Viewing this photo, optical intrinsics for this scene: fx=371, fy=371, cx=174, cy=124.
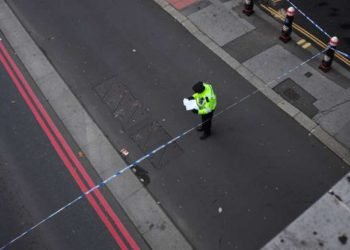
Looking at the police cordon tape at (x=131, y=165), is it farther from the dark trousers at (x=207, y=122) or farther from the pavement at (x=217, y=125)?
the dark trousers at (x=207, y=122)

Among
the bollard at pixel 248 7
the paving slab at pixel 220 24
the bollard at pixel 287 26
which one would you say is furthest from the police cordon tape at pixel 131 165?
the bollard at pixel 248 7

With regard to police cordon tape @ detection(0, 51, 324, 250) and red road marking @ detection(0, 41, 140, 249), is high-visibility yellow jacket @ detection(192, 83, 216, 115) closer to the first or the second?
police cordon tape @ detection(0, 51, 324, 250)

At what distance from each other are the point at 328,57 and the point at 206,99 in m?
4.47

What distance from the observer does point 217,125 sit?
10.3 meters

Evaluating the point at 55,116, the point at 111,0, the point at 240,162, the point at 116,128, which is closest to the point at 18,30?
the point at 111,0

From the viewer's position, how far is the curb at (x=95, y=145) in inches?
337

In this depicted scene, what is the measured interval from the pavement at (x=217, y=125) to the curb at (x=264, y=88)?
0.03 m

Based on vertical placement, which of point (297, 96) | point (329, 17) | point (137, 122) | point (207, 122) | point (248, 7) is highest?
point (248, 7)

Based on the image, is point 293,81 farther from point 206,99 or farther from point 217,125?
point 206,99

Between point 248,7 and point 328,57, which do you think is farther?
point 248,7

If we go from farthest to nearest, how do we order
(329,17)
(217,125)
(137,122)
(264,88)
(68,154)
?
1. (329,17)
2. (264,88)
3. (137,122)
4. (217,125)
5. (68,154)

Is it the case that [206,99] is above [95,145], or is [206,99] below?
Answer: above

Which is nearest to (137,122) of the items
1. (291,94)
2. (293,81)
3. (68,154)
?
(68,154)

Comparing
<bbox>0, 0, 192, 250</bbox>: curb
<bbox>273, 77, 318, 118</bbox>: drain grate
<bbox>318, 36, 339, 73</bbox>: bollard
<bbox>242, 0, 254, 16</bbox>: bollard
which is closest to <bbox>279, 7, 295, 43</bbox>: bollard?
<bbox>318, 36, 339, 73</bbox>: bollard
